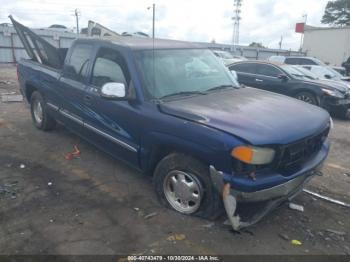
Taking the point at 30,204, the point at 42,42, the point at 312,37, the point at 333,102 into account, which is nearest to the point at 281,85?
the point at 333,102

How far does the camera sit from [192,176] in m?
3.46

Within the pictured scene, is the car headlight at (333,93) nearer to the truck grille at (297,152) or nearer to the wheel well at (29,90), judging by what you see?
the truck grille at (297,152)

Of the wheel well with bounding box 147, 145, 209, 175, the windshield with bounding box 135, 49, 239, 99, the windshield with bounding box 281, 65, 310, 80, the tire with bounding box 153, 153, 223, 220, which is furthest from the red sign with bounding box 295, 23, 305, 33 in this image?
the tire with bounding box 153, 153, 223, 220

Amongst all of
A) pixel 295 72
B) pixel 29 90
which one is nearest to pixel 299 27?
pixel 295 72

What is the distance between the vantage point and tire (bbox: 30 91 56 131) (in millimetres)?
6262

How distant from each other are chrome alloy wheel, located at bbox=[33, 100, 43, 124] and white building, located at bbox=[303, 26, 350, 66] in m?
37.8

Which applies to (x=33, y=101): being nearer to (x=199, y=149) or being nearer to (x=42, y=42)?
(x=42, y=42)

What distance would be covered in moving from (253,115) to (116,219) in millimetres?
1807

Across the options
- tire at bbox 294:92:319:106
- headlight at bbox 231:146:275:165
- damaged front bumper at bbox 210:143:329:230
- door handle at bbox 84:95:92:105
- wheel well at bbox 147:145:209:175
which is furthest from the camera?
tire at bbox 294:92:319:106

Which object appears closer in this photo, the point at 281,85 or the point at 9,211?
the point at 9,211

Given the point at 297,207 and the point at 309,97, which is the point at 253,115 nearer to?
the point at 297,207

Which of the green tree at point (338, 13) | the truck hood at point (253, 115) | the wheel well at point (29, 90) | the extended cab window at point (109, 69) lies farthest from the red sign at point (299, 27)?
the extended cab window at point (109, 69)

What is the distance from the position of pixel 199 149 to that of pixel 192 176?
0.37 meters

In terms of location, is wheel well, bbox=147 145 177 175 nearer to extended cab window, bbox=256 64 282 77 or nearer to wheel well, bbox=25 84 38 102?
wheel well, bbox=25 84 38 102
